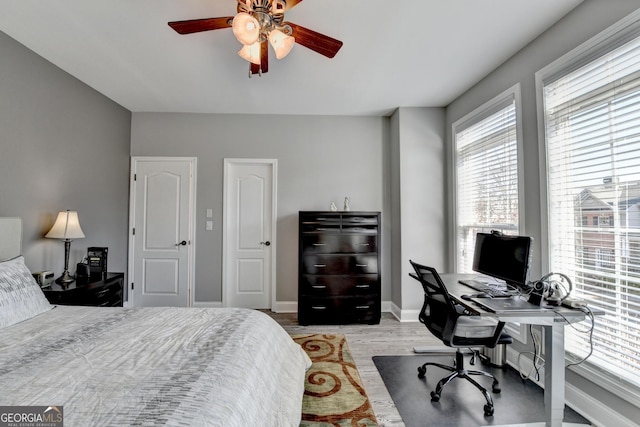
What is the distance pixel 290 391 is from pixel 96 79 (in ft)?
11.8

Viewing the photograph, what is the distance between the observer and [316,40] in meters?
1.81

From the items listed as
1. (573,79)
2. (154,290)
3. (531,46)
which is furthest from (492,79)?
(154,290)

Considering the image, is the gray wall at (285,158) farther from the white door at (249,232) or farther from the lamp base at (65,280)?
the lamp base at (65,280)

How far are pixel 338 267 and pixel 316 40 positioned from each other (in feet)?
7.94

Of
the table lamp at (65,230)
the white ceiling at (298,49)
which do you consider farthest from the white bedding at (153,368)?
the white ceiling at (298,49)

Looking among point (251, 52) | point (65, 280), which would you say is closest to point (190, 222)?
point (65, 280)

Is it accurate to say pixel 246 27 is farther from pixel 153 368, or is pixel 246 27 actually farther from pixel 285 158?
pixel 285 158

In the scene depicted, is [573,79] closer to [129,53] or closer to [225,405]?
[225,405]

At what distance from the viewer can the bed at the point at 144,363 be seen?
0.94 m

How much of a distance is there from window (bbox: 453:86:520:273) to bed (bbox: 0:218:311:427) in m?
2.29

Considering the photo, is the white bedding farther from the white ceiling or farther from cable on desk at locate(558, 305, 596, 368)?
the white ceiling

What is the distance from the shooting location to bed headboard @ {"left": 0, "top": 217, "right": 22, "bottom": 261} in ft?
7.10

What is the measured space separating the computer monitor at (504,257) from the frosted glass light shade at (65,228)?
3.66 metres

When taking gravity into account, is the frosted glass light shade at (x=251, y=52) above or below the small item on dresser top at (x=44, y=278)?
above
